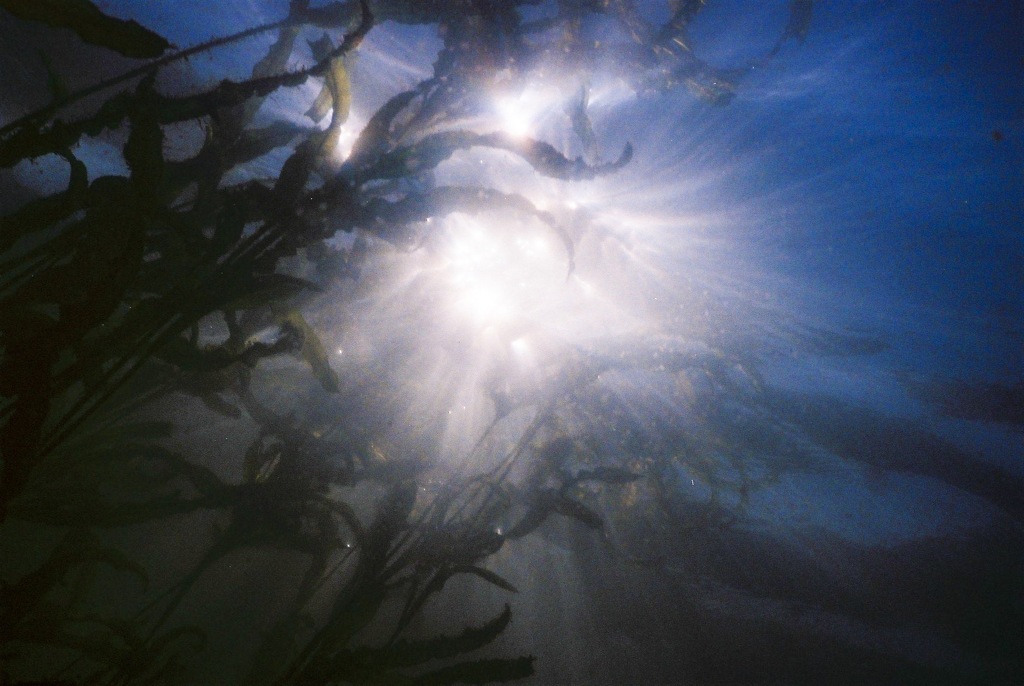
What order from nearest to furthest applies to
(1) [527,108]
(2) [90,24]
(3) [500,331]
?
(2) [90,24]
(1) [527,108]
(3) [500,331]

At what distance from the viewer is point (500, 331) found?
6.97m

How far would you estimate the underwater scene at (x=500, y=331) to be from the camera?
1813mm

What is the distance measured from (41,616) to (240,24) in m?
5.77

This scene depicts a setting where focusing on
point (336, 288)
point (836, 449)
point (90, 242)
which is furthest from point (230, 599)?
point (836, 449)

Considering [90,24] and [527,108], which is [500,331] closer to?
[527,108]

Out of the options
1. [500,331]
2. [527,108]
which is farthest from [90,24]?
[500,331]

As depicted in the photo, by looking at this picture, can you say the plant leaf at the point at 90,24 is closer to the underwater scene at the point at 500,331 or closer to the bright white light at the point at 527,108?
the underwater scene at the point at 500,331

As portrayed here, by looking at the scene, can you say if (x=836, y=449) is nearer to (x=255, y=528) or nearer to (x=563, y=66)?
(x=563, y=66)

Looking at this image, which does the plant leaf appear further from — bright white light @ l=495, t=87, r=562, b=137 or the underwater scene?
bright white light @ l=495, t=87, r=562, b=137

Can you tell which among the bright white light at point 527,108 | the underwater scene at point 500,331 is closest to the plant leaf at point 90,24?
the underwater scene at point 500,331

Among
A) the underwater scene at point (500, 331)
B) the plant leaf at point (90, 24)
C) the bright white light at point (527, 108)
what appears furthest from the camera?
the bright white light at point (527, 108)

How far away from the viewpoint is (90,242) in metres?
1.51

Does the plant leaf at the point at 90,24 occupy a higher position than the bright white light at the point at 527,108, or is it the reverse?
the bright white light at the point at 527,108

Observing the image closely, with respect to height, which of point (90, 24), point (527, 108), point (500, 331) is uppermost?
point (527, 108)
